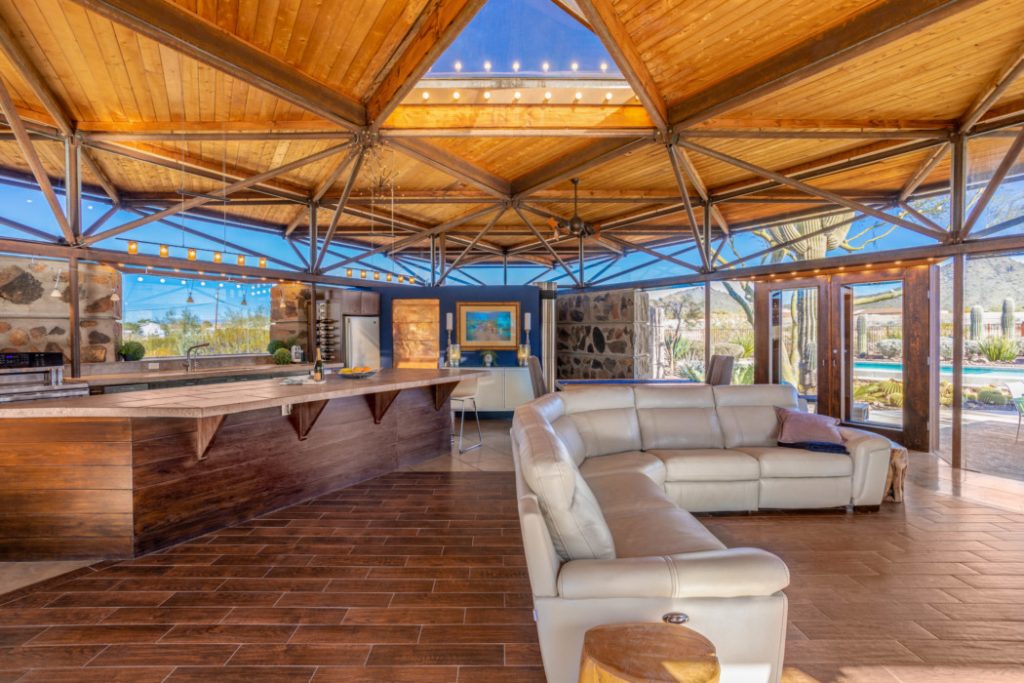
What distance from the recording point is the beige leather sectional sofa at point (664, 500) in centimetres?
186

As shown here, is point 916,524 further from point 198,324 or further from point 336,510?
point 198,324

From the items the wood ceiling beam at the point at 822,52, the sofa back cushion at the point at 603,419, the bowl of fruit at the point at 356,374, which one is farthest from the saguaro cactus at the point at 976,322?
the bowl of fruit at the point at 356,374

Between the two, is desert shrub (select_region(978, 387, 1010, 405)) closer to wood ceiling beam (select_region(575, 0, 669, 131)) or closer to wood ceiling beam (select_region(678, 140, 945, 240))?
wood ceiling beam (select_region(678, 140, 945, 240))

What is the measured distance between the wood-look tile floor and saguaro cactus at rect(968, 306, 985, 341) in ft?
8.89

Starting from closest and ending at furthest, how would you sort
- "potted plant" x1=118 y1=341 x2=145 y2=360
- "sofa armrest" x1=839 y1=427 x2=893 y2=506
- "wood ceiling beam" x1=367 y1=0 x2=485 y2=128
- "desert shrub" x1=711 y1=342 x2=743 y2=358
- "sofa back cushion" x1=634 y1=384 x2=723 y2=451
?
"wood ceiling beam" x1=367 y1=0 x2=485 y2=128 → "sofa armrest" x1=839 y1=427 x2=893 y2=506 → "sofa back cushion" x1=634 y1=384 x2=723 y2=451 → "potted plant" x1=118 y1=341 x2=145 y2=360 → "desert shrub" x1=711 y1=342 x2=743 y2=358

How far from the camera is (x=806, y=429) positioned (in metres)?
4.25

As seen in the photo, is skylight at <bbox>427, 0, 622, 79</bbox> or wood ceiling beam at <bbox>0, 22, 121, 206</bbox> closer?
wood ceiling beam at <bbox>0, 22, 121, 206</bbox>

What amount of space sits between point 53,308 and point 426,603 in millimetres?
6878

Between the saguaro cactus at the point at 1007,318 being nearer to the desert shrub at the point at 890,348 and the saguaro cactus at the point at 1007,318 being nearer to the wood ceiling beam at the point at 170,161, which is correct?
the desert shrub at the point at 890,348

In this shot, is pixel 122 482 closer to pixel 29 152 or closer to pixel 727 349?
pixel 29 152

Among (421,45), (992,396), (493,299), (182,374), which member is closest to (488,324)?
(493,299)

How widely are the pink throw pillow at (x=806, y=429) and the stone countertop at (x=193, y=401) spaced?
366cm

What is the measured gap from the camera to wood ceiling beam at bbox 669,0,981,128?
3.31 m

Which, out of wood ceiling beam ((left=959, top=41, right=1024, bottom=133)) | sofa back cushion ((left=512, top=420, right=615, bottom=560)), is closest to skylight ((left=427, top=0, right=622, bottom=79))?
wood ceiling beam ((left=959, top=41, right=1024, bottom=133))
